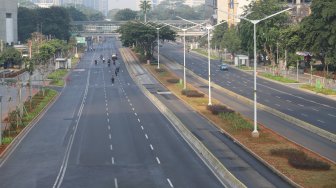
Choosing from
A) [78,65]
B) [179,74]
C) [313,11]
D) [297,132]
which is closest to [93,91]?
[179,74]

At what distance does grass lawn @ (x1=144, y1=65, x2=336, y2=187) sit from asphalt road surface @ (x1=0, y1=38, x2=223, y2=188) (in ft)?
14.1

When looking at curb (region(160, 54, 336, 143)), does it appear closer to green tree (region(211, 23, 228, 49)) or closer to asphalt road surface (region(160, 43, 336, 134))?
asphalt road surface (region(160, 43, 336, 134))

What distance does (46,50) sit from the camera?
135375mm

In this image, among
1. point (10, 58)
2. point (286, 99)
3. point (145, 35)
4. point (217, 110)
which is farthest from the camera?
point (145, 35)

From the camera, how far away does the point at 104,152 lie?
46.2 m

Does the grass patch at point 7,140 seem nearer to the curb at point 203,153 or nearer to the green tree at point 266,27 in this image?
the curb at point 203,153

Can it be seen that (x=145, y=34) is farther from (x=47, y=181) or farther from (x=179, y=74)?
(x=47, y=181)

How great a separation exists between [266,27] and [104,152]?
86901 mm

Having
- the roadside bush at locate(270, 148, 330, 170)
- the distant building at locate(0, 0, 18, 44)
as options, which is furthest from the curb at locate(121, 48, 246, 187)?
the distant building at locate(0, 0, 18, 44)

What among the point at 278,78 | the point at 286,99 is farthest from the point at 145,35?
the point at 286,99

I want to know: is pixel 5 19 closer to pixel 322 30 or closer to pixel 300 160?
pixel 322 30

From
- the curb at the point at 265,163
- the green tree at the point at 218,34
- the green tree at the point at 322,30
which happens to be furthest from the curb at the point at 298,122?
the green tree at the point at 218,34

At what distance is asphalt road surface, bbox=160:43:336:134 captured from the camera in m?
62.2

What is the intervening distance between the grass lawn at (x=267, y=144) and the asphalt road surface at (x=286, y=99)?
6.38 m
